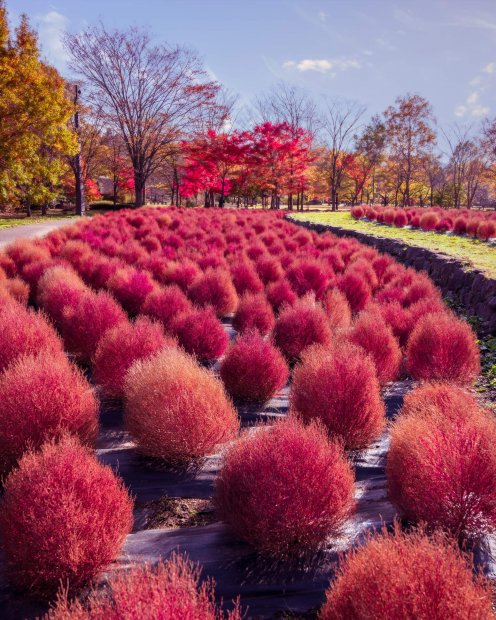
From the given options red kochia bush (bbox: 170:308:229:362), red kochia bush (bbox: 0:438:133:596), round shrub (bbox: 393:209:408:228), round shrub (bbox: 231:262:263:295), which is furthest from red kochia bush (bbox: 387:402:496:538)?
round shrub (bbox: 393:209:408:228)

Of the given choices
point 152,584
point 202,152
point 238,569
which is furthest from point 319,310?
point 202,152

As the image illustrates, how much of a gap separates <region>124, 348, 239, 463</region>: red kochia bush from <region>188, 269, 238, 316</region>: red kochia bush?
11.9 feet

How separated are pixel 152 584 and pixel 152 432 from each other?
70.4 inches

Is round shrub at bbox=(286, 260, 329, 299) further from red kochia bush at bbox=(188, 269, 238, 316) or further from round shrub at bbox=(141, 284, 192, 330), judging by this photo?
round shrub at bbox=(141, 284, 192, 330)

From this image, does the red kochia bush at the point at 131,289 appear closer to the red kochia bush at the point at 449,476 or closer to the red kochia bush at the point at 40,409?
the red kochia bush at the point at 40,409

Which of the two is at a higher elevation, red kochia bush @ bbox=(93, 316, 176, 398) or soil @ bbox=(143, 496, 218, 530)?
red kochia bush @ bbox=(93, 316, 176, 398)

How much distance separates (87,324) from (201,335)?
123cm

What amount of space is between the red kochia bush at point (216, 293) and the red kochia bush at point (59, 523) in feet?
15.6

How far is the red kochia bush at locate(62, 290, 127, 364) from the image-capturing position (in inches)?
203

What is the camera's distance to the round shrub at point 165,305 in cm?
593

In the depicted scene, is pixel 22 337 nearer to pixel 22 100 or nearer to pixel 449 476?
pixel 449 476

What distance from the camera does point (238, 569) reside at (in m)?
2.34

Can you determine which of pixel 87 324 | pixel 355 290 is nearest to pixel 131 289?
pixel 87 324

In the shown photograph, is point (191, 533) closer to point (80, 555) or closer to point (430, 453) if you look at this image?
point (80, 555)
